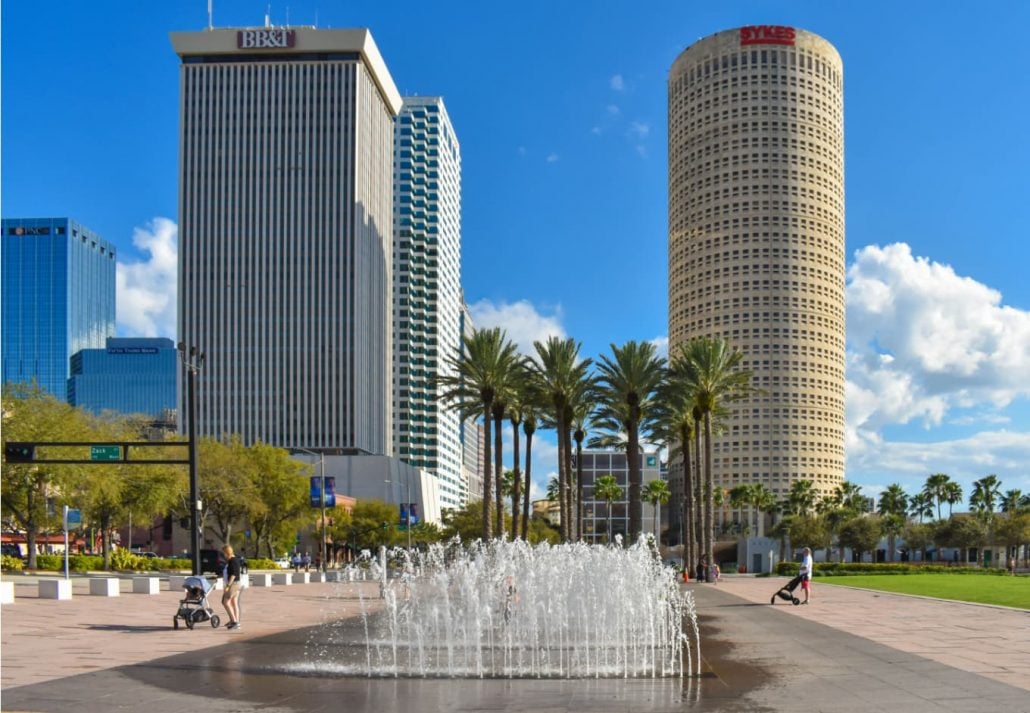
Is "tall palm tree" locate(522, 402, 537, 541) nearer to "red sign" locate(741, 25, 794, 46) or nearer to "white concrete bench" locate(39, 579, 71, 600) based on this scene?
"white concrete bench" locate(39, 579, 71, 600)

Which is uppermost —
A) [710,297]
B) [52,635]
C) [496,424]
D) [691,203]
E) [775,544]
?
[691,203]

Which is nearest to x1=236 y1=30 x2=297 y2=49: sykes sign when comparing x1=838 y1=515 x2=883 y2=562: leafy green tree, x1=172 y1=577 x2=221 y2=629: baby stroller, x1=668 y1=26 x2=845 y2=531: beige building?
x1=668 y1=26 x2=845 y2=531: beige building

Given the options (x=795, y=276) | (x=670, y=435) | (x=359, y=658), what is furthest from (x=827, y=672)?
(x=795, y=276)

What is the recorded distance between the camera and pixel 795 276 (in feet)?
587

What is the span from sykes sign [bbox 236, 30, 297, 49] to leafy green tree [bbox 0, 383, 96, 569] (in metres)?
110

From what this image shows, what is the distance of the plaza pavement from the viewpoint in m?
12.6

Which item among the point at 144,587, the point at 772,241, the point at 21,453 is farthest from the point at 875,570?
the point at 772,241

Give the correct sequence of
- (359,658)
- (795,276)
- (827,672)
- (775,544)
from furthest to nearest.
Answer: (795,276)
(775,544)
(359,658)
(827,672)

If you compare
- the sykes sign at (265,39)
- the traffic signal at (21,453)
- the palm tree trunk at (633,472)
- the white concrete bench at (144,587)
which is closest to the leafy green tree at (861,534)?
the palm tree trunk at (633,472)

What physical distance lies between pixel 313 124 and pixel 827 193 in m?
88.4

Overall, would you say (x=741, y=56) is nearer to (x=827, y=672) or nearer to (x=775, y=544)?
(x=775, y=544)

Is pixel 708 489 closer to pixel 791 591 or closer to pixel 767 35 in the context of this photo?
pixel 791 591

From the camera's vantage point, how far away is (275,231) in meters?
156

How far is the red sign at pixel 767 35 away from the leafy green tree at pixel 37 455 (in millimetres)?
152894
